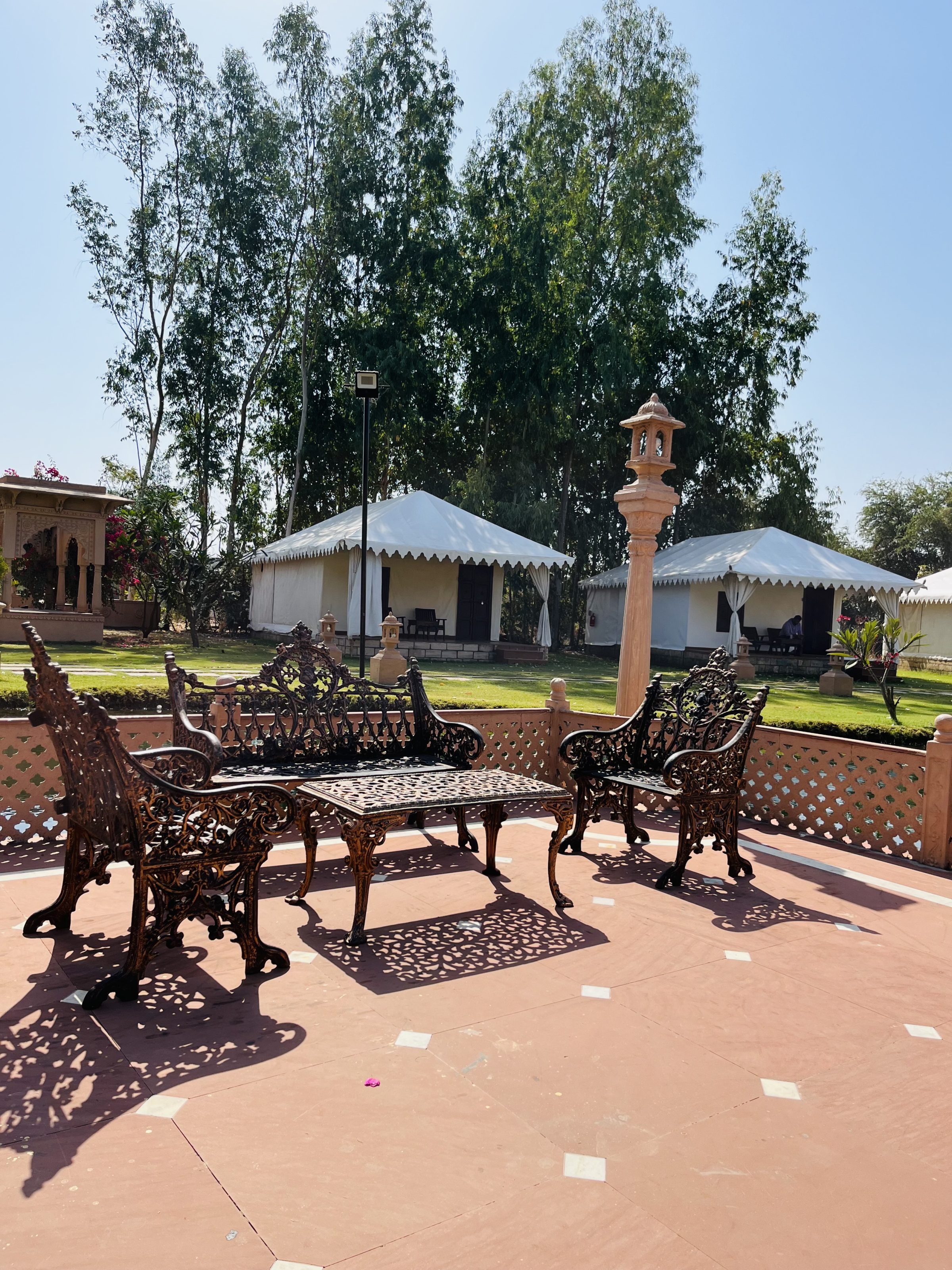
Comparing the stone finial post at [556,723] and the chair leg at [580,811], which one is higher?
the stone finial post at [556,723]

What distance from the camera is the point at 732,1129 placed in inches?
98.3

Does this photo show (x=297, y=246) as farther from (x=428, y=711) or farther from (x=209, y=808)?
(x=209, y=808)

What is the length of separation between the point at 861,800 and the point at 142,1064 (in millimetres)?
4745

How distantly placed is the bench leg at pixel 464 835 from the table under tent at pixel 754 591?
53.3 feet

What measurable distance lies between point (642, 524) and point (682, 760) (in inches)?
102

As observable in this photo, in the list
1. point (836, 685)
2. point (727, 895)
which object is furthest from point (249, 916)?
point (836, 685)

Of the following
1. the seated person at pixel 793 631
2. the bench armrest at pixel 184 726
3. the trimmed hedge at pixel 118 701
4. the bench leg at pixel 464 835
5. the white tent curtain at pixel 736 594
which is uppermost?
the white tent curtain at pixel 736 594

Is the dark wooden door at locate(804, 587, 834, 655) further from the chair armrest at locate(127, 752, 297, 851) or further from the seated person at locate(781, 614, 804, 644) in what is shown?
the chair armrest at locate(127, 752, 297, 851)

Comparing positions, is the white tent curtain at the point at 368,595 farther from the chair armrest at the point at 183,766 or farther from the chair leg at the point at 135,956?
the chair leg at the point at 135,956

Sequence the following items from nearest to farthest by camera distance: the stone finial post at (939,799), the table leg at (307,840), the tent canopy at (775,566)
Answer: the table leg at (307,840) < the stone finial post at (939,799) < the tent canopy at (775,566)

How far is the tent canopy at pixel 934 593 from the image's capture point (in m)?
26.1

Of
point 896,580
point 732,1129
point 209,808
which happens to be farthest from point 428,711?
point 896,580

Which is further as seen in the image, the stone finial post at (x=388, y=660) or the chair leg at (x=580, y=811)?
the stone finial post at (x=388, y=660)

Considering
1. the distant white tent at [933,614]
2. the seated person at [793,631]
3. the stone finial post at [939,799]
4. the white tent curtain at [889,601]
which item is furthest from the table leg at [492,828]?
the distant white tent at [933,614]
